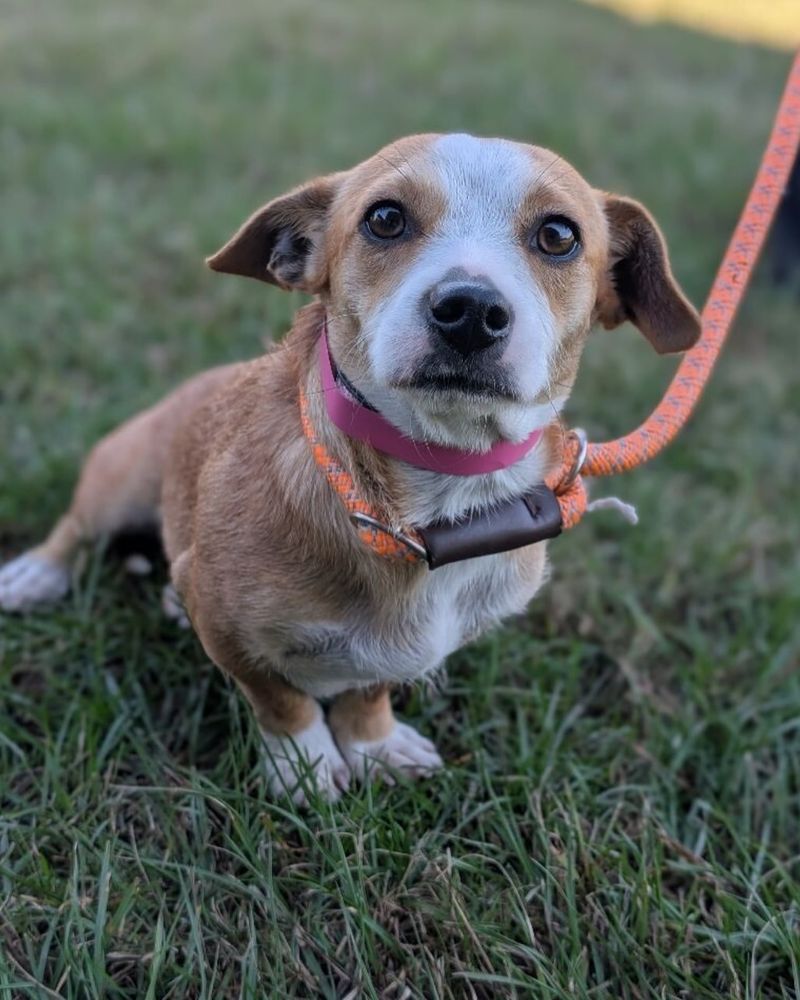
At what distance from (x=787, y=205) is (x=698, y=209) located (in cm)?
80

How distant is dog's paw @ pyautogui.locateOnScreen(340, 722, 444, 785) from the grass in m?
0.07

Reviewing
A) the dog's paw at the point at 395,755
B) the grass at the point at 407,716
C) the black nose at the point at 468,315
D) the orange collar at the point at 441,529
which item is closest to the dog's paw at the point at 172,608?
the grass at the point at 407,716

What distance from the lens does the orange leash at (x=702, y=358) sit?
2.40 m

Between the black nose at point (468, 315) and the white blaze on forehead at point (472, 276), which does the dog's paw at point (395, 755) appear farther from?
the black nose at point (468, 315)

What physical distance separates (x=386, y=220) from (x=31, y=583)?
2018mm

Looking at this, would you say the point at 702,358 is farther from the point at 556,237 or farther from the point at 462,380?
the point at 462,380

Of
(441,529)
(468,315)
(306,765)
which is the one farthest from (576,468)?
(306,765)

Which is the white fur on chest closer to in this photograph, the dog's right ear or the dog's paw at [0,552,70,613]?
the dog's right ear

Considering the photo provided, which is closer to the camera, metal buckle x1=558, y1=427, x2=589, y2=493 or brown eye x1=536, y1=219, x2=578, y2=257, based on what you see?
brown eye x1=536, y1=219, x2=578, y2=257

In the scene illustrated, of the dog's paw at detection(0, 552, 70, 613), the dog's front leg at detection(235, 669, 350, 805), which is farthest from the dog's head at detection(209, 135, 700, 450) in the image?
the dog's paw at detection(0, 552, 70, 613)

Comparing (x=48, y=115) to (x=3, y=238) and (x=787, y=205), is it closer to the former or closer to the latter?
(x=3, y=238)

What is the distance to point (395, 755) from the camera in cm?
281

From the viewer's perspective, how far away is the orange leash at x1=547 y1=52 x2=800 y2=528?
2.40 meters

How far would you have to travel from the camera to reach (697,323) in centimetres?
238
